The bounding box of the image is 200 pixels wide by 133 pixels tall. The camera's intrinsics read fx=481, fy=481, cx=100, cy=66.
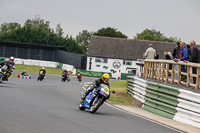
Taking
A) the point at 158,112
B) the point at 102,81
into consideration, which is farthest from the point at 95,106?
the point at 158,112

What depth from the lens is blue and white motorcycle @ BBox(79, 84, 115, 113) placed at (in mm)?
14250

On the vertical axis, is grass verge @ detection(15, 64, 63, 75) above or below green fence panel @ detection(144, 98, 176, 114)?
above

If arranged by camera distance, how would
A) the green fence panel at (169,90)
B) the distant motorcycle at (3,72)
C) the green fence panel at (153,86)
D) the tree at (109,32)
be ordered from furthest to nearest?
the tree at (109,32) → the distant motorcycle at (3,72) → the green fence panel at (153,86) → the green fence panel at (169,90)

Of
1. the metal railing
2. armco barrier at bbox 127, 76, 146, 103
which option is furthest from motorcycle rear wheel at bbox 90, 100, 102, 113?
armco barrier at bbox 127, 76, 146, 103

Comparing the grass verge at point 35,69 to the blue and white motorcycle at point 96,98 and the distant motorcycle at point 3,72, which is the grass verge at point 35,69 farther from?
the blue and white motorcycle at point 96,98

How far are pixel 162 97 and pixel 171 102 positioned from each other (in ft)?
3.22

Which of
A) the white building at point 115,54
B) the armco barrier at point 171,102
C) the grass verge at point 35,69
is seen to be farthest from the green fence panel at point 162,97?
the white building at point 115,54

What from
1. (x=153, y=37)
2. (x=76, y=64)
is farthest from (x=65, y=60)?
(x=153, y=37)

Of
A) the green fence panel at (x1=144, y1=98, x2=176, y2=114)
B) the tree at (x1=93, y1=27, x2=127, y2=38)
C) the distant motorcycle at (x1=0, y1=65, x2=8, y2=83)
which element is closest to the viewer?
the green fence panel at (x1=144, y1=98, x2=176, y2=114)

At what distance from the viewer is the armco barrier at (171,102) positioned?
1424cm

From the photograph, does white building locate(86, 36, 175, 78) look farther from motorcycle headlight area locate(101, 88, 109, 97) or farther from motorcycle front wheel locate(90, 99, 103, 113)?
motorcycle headlight area locate(101, 88, 109, 97)

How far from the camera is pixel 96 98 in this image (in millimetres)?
14562

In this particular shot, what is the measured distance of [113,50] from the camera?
86.4m

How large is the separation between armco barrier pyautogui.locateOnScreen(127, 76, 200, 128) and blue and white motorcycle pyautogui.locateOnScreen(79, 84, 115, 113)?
95.6 inches
